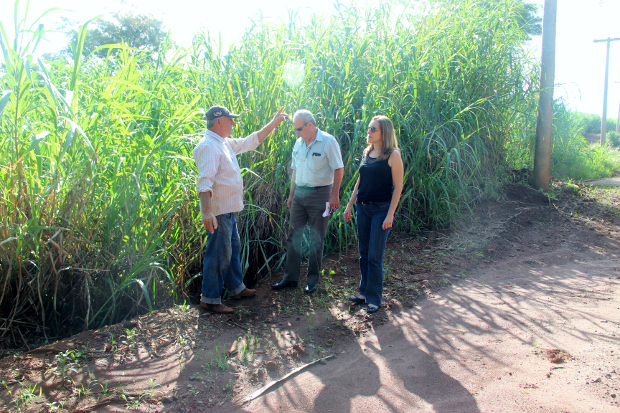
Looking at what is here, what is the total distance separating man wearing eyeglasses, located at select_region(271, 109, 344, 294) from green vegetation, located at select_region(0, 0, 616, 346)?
352 millimetres

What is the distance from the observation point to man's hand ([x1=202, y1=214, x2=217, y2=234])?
313cm

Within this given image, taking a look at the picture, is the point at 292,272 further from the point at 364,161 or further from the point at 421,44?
the point at 421,44

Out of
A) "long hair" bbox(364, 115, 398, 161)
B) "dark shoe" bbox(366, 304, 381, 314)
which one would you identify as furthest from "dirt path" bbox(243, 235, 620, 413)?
"long hair" bbox(364, 115, 398, 161)

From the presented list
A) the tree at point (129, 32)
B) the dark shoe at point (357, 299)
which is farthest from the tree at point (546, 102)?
the tree at point (129, 32)

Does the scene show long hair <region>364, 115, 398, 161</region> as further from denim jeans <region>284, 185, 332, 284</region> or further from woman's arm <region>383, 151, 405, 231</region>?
denim jeans <region>284, 185, 332, 284</region>

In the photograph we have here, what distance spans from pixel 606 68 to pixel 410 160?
19810 mm

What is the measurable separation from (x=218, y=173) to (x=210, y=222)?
0.40 meters

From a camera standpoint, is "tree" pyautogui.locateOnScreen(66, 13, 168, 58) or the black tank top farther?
"tree" pyautogui.locateOnScreen(66, 13, 168, 58)

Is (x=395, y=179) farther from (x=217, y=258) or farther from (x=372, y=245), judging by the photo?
(x=217, y=258)

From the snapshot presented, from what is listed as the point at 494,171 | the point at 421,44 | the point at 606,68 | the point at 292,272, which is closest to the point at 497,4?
the point at 421,44

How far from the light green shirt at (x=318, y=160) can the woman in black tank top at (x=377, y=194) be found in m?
0.34

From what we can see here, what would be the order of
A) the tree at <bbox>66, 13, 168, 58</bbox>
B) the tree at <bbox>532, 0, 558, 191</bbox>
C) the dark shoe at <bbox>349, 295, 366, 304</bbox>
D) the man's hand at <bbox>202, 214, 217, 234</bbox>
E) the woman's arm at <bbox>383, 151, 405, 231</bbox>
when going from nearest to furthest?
1. the man's hand at <bbox>202, 214, 217, 234</bbox>
2. the woman's arm at <bbox>383, 151, 405, 231</bbox>
3. the dark shoe at <bbox>349, 295, 366, 304</bbox>
4. the tree at <bbox>532, 0, 558, 191</bbox>
5. the tree at <bbox>66, 13, 168, 58</bbox>

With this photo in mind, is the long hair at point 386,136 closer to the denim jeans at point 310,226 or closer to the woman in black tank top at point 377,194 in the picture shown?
the woman in black tank top at point 377,194

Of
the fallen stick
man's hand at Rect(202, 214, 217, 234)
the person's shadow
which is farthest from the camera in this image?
man's hand at Rect(202, 214, 217, 234)
